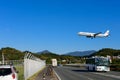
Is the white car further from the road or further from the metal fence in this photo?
the road

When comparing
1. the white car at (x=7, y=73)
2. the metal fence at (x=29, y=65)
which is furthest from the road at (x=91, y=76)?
the white car at (x=7, y=73)

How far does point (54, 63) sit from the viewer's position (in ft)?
461

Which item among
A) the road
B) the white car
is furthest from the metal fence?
the white car

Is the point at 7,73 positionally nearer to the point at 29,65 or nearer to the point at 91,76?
the point at 29,65

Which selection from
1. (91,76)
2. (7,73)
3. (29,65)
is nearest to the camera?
(7,73)

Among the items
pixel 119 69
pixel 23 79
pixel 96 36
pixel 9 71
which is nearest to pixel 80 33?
pixel 96 36

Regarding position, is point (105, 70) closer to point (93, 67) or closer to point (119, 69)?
point (93, 67)

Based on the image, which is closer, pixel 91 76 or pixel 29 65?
pixel 29 65

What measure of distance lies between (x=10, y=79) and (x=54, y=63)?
119 m

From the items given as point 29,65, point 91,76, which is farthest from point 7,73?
point 91,76

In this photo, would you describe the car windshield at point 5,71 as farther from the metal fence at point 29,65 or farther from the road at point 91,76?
the road at point 91,76

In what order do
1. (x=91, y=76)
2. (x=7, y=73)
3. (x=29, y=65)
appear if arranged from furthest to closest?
(x=91, y=76)
(x=29, y=65)
(x=7, y=73)

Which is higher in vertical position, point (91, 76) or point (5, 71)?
point (5, 71)

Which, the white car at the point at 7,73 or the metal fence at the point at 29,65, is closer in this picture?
the white car at the point at 7,73
